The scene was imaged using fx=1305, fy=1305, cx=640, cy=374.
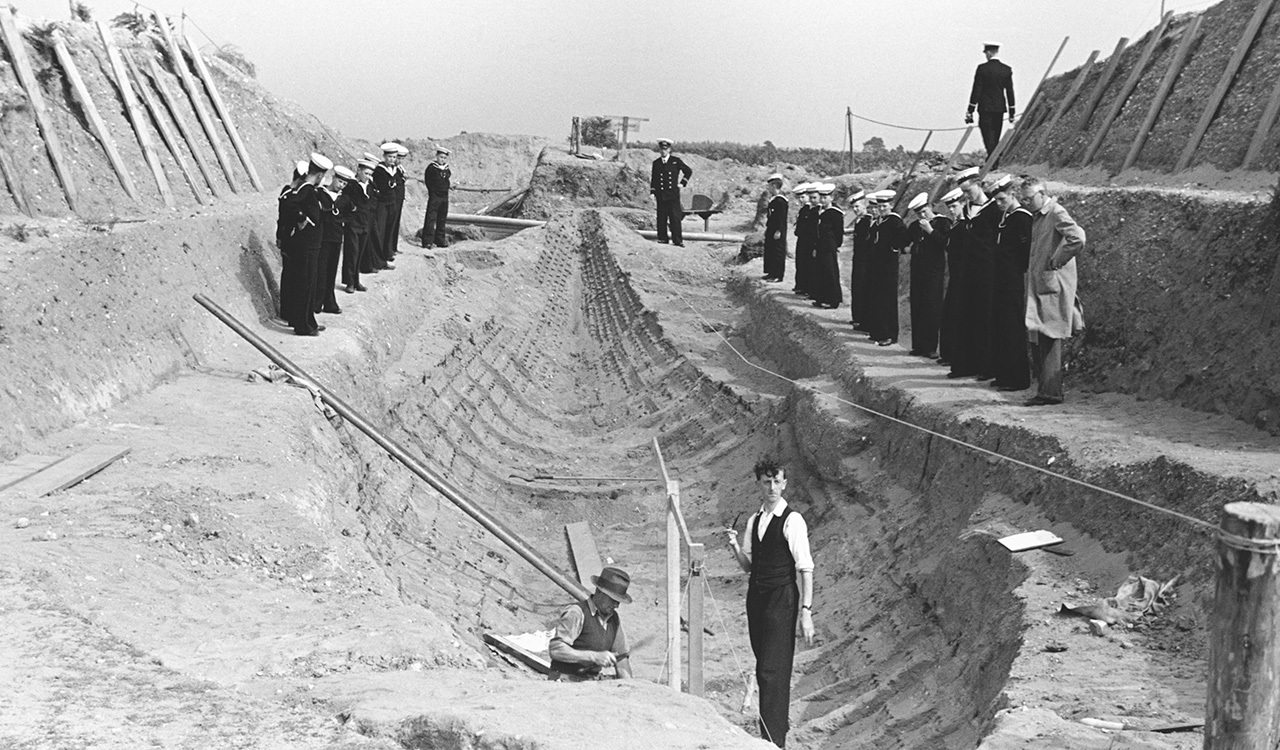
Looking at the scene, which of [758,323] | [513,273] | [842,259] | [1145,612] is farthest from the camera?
[513,273]

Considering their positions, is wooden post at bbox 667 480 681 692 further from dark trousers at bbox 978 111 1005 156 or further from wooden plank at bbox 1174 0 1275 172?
dark trousers at bbox 978 111 1005 156

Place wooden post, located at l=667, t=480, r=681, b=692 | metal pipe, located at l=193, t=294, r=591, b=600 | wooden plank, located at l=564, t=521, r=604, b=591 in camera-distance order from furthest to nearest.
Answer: wooden plank, located at l=564, t=521, r=604, b=591 < metal pipe, located at l=193, t=294, r=591, b=600 < wooden post, located at l=667, t=480, r=681, b=692

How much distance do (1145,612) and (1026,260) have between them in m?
4.57

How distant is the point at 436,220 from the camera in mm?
23438

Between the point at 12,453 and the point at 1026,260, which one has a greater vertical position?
the point at 1026,260

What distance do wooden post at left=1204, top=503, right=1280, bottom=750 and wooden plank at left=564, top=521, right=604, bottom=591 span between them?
22.1ft

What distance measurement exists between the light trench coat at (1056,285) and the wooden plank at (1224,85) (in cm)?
406

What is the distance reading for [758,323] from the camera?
1784cm

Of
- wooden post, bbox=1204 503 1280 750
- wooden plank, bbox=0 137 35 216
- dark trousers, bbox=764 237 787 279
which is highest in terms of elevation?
wooden plank, bbox=0 137 35 216

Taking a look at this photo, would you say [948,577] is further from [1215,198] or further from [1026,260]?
[1215,198]

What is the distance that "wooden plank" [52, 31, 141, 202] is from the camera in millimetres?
15258

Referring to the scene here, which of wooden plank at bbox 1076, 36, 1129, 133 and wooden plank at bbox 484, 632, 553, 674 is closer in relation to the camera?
wooden plank at bbox 484, 632, 553, 674

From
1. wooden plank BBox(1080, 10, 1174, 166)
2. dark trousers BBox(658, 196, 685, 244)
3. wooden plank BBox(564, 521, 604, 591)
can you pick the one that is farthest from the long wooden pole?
wooden plank BBox(1080, 10, 1174, 166)

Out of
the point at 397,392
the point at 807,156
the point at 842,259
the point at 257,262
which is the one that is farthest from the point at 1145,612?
the point at 807,156
